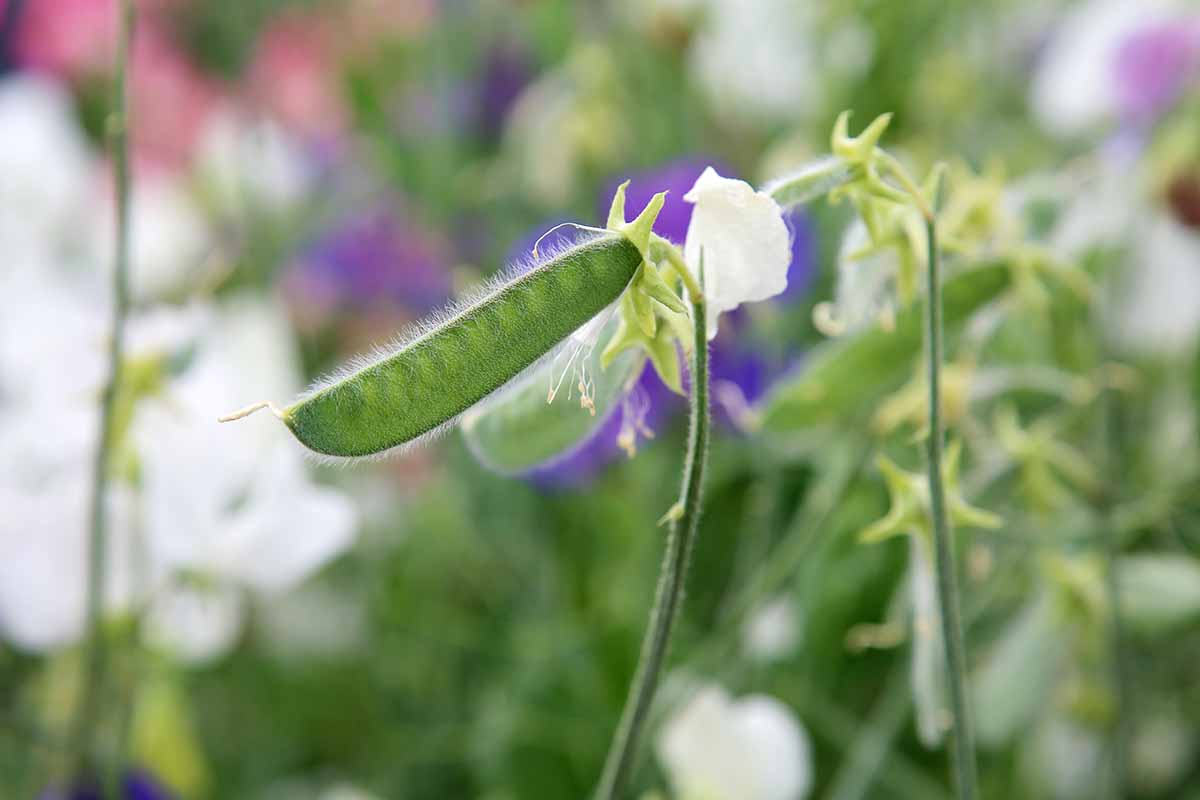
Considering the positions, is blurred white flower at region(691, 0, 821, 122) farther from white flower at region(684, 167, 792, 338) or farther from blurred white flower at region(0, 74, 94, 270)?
white flower at region(684, 167, 792, 338)

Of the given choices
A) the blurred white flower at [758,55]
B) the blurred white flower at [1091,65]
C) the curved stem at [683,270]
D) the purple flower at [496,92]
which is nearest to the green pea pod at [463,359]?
the curved stem at [683,270]

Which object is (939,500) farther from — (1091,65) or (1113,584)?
(1091,65)

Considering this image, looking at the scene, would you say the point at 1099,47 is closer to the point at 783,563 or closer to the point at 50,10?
the point at 783,563

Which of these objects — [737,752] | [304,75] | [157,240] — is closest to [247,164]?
[157,240]

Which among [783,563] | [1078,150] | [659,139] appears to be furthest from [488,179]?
[783,563]

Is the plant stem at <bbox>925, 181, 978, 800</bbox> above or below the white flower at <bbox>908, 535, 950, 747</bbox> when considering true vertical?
above

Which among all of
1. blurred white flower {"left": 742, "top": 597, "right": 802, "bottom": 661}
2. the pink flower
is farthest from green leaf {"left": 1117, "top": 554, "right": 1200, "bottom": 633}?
the pink flower

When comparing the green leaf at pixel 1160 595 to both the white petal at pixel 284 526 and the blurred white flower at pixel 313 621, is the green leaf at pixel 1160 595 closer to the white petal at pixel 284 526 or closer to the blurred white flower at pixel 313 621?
the white petal at pixel 284 526
